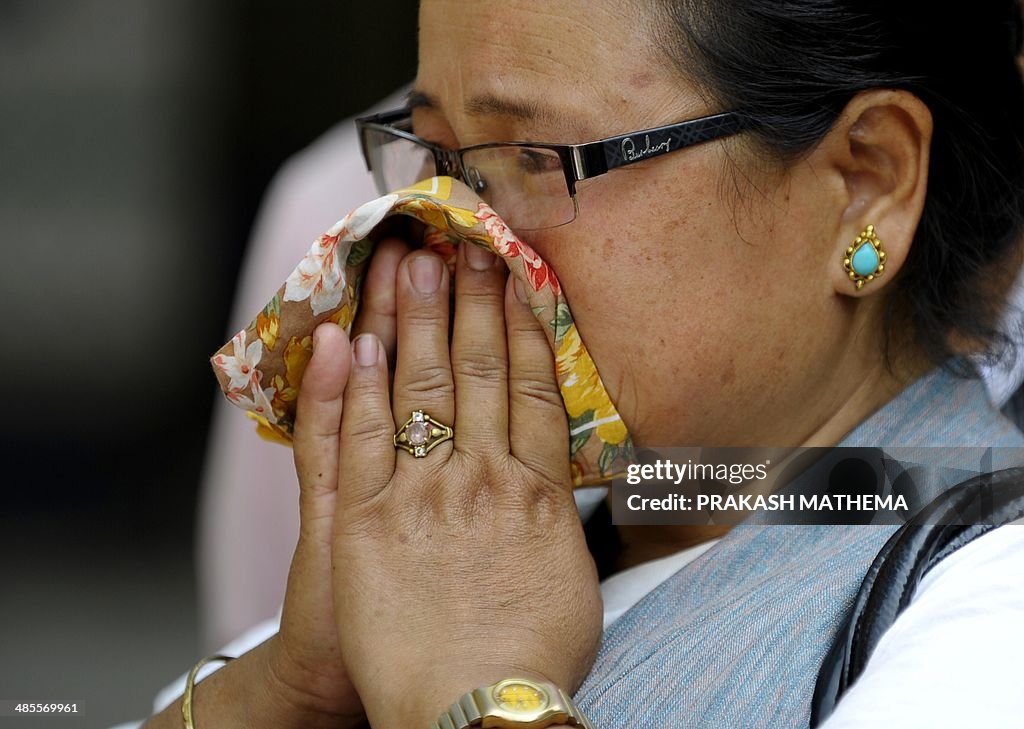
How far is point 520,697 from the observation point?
1.10m

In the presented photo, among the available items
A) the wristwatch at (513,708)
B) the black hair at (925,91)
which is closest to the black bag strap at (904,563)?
the wristwatch at (513,708)

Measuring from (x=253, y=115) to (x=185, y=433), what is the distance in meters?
1.16

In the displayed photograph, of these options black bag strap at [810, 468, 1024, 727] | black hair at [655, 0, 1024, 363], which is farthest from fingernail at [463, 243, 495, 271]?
black bag strap at [810, 468, 1024, 727]

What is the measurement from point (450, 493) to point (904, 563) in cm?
51

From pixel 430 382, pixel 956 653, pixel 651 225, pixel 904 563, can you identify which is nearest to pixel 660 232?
pixel 651 225

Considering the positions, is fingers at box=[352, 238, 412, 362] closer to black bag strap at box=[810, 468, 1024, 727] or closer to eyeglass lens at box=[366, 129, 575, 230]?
eyeglass lens at box=[366, 129, 575, 230]

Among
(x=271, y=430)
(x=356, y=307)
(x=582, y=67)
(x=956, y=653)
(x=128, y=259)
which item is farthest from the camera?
(x=128, y=259)

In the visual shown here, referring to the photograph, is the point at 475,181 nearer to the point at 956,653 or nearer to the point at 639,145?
the point at 639,145

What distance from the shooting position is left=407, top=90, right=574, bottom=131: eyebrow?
1313 mm

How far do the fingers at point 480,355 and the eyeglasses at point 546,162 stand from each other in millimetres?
80

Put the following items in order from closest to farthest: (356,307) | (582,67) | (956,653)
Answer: (956,653) → (582,67) → (356,307)

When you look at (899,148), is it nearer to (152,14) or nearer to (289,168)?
(289,168)

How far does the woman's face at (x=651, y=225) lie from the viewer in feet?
4.27

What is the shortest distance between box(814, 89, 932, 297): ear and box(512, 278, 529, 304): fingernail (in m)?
0.39
